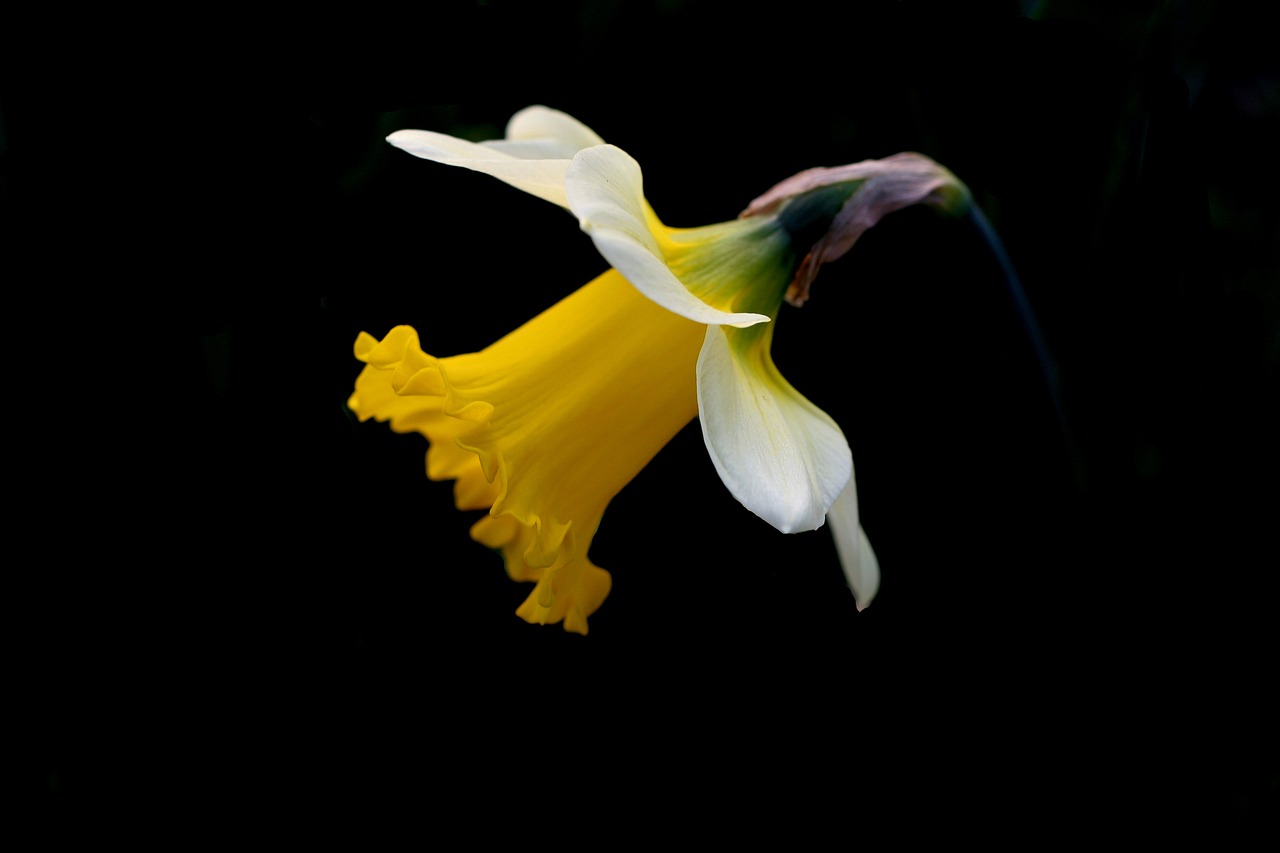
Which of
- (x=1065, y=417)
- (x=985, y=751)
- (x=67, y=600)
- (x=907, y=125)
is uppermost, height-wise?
(x=907, y=125)

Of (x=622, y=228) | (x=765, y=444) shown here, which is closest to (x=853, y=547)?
(x=765, y=444)

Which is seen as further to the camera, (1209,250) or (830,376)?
(830,376)

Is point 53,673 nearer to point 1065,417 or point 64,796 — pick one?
point 64,796

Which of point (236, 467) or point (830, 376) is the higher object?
point (236, 467)

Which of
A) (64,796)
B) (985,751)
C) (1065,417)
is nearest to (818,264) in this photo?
(1065,417)

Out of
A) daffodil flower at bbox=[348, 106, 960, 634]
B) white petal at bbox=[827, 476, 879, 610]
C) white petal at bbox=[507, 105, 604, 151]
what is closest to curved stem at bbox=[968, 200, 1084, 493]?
daffodil flower at bbox=[348, 106, 960, 634]

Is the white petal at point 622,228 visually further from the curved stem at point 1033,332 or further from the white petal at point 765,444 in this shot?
the curved stem at point 1033,332
